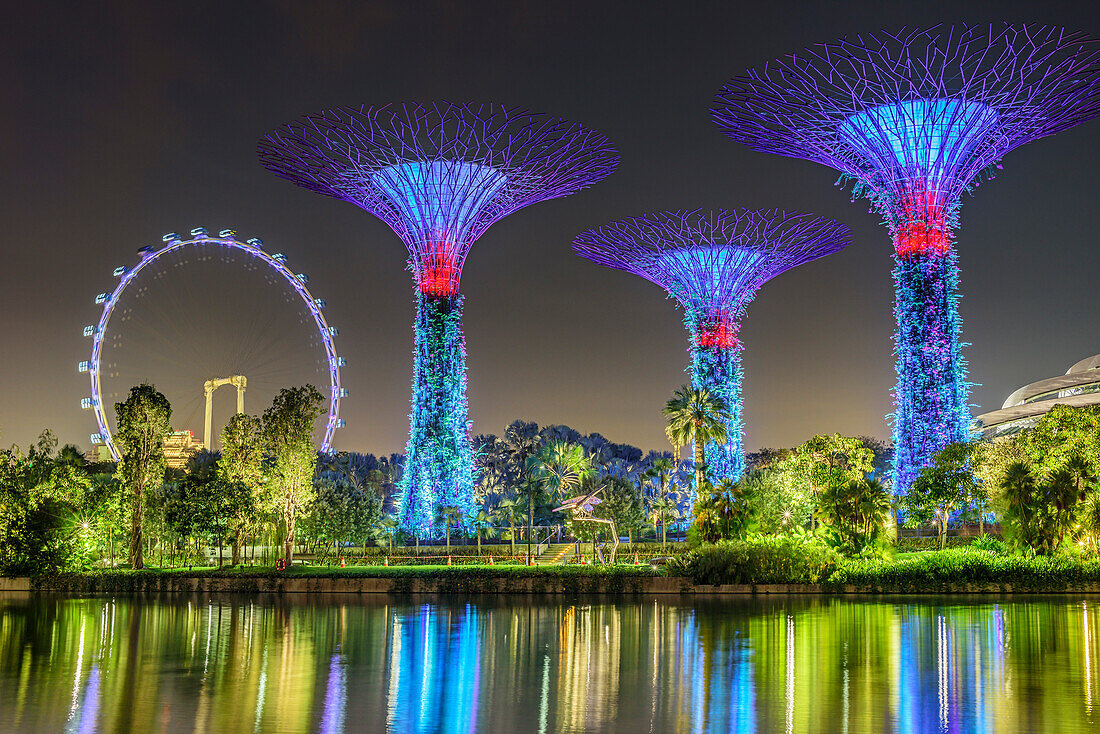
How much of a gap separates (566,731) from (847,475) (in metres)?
38.0

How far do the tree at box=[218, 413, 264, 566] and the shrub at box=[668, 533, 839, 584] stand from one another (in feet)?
67.9

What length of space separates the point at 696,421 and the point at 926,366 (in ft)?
42.0

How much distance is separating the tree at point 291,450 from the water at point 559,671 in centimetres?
1638

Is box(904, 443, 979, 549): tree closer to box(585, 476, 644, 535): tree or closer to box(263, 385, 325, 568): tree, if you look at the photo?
box(585, 476, 644, 535): tree

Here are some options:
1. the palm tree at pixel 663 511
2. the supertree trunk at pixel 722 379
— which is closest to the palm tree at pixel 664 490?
the palm tree at pixel 663 511

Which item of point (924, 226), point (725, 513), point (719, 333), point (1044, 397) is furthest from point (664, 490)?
point (1044, 397)

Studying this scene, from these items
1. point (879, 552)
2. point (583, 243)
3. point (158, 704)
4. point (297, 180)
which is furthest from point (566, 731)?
point (583, 243)

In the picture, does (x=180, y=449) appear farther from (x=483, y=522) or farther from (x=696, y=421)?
(x=696, y=421)

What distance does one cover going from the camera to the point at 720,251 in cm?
6188

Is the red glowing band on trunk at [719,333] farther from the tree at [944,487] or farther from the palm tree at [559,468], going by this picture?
the tree at [944,487]

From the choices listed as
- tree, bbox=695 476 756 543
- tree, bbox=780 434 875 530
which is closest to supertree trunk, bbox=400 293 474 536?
tree, bbox=780 434 875 530

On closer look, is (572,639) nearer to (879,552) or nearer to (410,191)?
(879,552)

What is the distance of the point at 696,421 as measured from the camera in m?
51.8

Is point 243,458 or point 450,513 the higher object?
point 243,458
